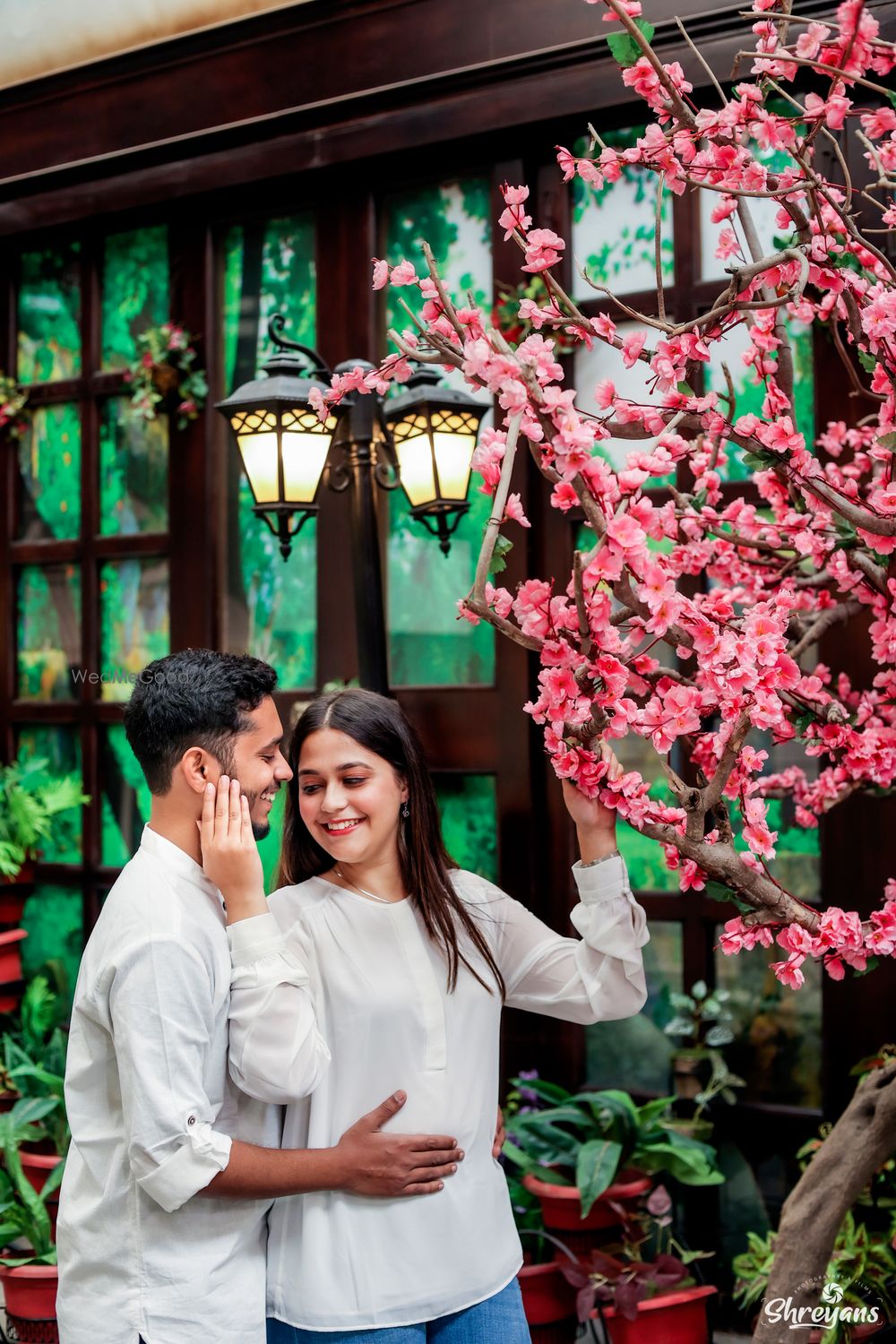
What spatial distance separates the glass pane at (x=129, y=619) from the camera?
4195 millimetres

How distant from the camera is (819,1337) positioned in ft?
8.63

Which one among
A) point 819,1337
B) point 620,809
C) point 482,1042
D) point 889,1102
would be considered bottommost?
point 819,1337

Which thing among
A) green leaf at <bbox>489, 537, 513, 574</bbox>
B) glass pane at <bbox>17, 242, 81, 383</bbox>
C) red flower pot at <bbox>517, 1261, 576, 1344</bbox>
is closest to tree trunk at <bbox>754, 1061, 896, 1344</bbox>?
red flower pot at <bbox>517, 1261, 576, 1344</bbox>

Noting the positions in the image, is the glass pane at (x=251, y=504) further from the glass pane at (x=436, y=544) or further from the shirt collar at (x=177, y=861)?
the shirt collar at (x=177, y=861)

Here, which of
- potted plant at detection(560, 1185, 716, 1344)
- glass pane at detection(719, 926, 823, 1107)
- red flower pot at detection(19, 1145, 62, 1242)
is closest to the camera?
potted plant at detection(560, 1185, 716, 1344)

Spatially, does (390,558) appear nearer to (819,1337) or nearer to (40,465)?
(40,465)

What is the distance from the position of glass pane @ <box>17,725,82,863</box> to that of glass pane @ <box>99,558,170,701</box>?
270 millimetres

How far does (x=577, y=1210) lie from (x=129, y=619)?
8.07 ft

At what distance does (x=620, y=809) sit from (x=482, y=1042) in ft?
1.49

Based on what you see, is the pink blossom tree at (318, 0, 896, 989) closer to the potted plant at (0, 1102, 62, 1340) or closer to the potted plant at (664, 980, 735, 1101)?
the potted plant at (664, 980, 735, 1101)

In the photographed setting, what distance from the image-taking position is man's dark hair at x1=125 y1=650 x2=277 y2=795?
5.67ft

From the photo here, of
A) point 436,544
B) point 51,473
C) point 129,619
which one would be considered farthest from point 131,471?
point 436,544

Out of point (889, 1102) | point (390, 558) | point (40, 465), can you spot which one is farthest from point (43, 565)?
point (889, 1102)

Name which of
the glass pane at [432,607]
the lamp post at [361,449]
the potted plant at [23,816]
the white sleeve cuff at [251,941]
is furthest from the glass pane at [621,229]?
the white sleeve cuff at [251,941]
